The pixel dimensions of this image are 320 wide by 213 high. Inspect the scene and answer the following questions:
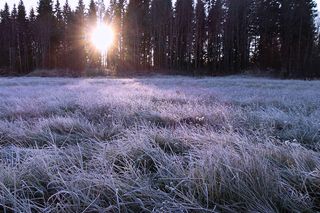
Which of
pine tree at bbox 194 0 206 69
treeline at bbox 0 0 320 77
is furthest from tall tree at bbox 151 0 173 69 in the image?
pine tree at bbox 194 0 206 69

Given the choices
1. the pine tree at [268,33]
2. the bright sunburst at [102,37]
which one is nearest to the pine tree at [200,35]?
the pine tree at [268,33]

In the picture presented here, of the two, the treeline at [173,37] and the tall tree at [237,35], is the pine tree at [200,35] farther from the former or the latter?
the tall tree at [237,35]

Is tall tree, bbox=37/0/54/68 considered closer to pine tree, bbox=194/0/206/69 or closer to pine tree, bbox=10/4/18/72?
pine tree, bbox=10/4/18/72

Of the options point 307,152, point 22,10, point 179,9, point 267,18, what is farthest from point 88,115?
point 22,10

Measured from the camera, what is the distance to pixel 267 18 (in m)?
33.1

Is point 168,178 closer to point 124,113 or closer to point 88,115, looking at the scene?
point 124,113

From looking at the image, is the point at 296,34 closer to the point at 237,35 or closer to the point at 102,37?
the point at 237,35

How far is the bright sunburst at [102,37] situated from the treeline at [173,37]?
3.12 feet

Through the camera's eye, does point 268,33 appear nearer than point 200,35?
Yes

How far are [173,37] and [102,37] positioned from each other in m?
12.1

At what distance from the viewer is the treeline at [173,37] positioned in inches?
1251

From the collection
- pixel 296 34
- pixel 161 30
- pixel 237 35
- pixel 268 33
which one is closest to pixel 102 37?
pixel 161 30

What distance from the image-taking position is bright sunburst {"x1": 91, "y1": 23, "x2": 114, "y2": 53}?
4183 cm

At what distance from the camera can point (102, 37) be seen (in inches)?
1688
